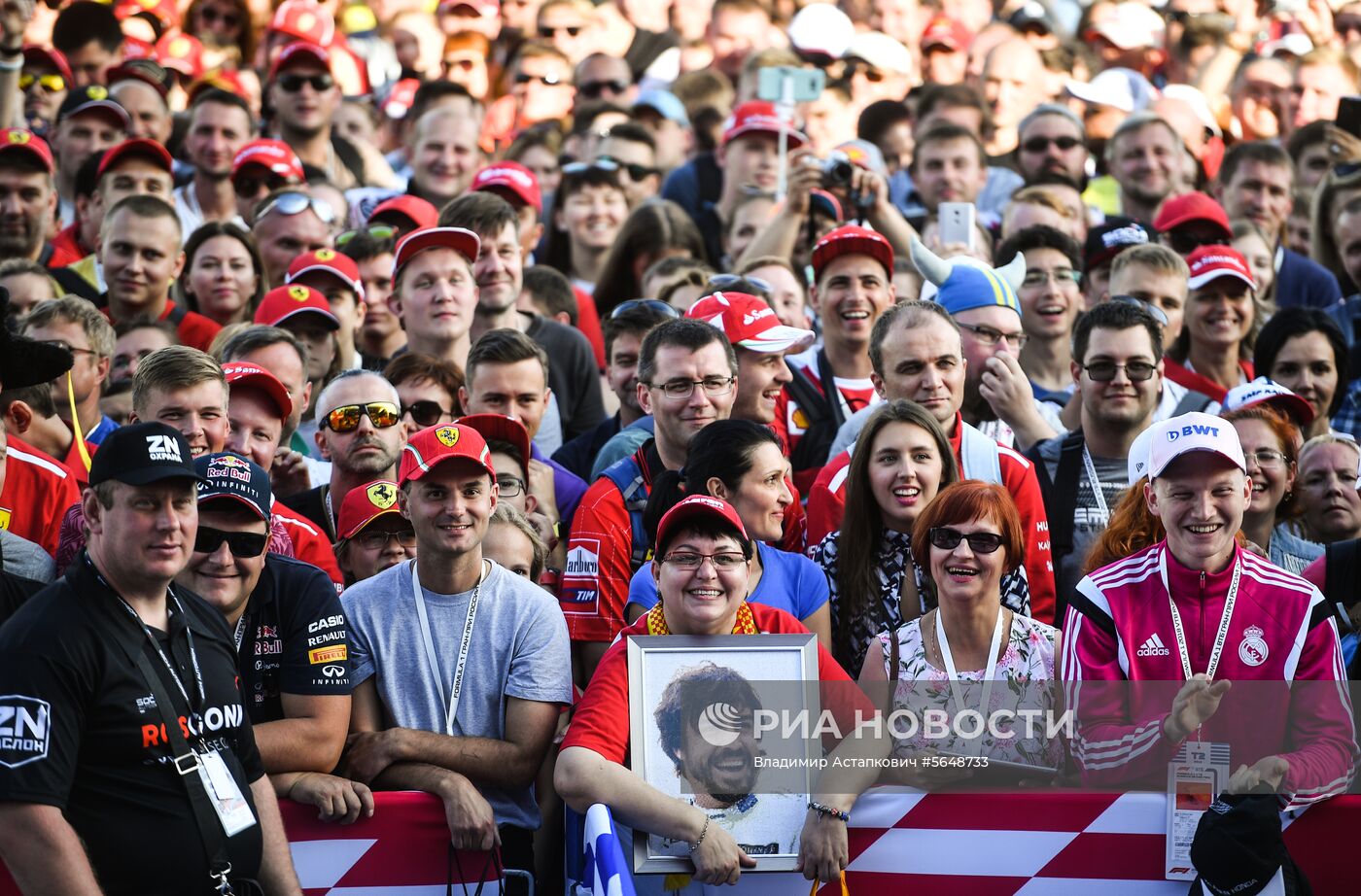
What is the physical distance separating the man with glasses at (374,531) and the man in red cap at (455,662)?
0.54 metres

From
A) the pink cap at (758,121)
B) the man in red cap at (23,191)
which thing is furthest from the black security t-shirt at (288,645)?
the pink cap at (758,121)

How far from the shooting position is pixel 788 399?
837 cm

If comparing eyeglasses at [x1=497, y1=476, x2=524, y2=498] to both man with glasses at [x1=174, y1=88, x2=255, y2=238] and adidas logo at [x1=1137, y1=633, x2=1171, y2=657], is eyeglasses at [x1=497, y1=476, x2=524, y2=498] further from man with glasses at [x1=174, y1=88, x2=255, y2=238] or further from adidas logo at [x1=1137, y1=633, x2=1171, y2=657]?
man with glasses at [x1=174, y1=88, x2=255, y2=238]

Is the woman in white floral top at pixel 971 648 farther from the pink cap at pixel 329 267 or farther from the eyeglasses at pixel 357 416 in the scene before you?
the pink cap at pixel 329 267

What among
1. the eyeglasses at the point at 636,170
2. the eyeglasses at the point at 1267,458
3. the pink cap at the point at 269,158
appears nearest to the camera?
the eyeglasses at the point at 1267,458

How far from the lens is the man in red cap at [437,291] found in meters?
8.76

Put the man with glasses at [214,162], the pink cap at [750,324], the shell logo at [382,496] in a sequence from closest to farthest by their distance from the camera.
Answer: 1. the shell logo at [382,496]
2. the pink cap at [750,324]
3. the man with glasses at [214,162]

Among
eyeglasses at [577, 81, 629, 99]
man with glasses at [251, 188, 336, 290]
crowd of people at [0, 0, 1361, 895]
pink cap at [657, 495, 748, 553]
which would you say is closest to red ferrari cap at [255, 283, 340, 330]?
crowd of people at [0, 0, 1361, 895]

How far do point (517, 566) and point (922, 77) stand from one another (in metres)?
10.4

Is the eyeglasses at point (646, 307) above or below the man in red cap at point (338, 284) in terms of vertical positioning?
below

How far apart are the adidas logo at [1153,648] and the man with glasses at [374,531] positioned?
2727mm

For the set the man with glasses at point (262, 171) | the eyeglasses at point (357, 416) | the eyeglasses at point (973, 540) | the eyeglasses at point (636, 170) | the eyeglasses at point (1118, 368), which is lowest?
the eyeglasses at point (973, 540)

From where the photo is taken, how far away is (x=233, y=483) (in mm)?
5758

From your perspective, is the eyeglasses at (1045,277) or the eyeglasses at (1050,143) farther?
the eyeglasses at (1050,143)
